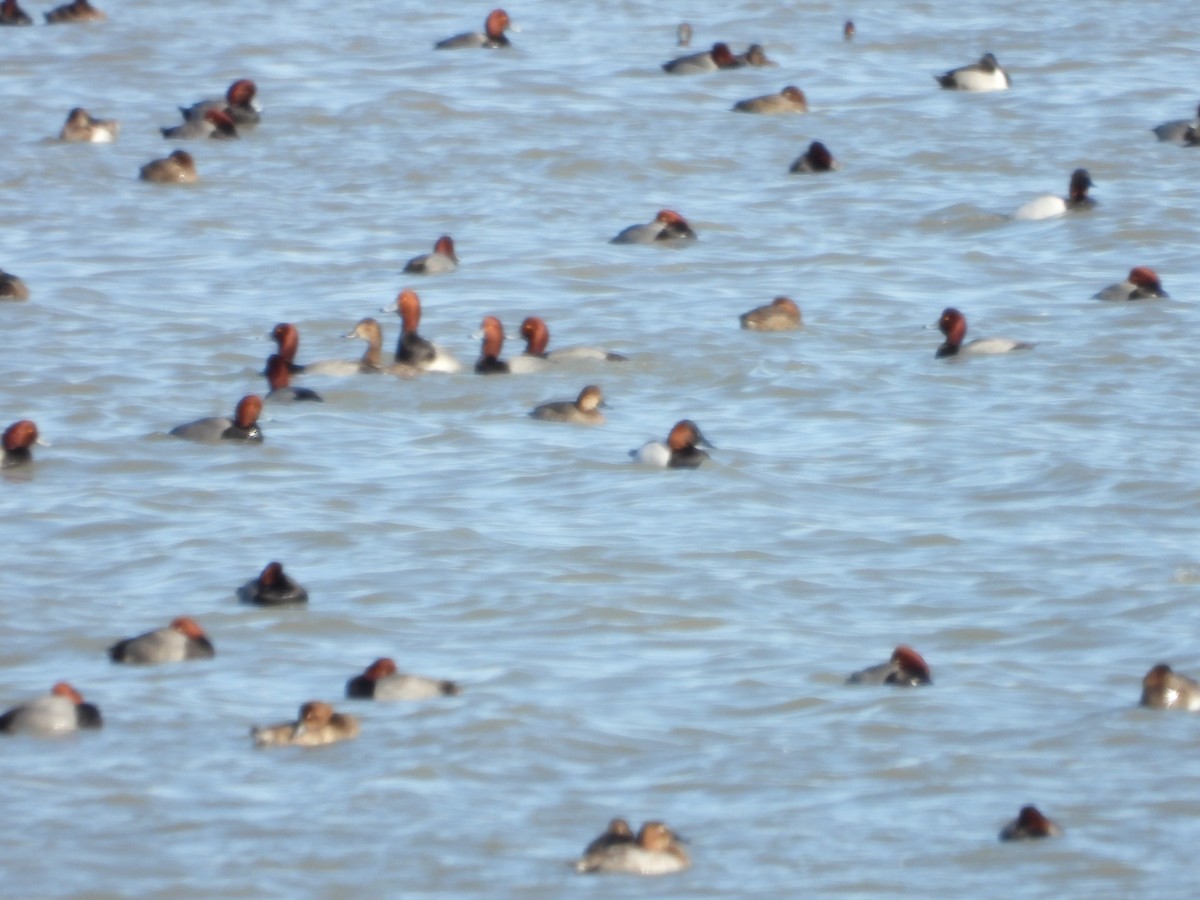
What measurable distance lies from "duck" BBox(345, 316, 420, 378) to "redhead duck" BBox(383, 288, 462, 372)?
7 cm

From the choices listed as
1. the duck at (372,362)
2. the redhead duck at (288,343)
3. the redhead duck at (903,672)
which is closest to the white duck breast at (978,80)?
the duck at (372,362)

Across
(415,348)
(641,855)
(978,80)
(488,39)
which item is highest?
(488,39)

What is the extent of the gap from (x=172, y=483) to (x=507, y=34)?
68.5ft

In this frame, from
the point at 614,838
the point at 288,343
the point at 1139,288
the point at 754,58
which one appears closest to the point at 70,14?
the point at 754,58

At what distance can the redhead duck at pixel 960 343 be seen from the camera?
19.2m

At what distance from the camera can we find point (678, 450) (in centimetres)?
1634

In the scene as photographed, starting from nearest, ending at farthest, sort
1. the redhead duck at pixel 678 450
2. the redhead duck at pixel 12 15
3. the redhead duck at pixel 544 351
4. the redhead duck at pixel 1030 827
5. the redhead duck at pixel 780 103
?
the redhead duck at pixel 1030 827, the redhead duck at pixel 678 450, the redhead duck at pixel 544 351, the redhead duck at pixel 780 103, the redhead duck at pixel 12 15

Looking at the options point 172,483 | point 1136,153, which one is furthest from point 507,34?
point 172,483

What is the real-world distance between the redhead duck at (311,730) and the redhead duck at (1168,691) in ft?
11.9

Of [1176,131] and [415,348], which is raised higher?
[1176,131]

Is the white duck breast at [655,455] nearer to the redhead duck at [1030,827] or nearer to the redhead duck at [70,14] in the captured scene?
the redhead duck at [1030,827]

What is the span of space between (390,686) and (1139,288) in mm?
10971

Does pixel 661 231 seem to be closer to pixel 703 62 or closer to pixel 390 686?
pixel 703 62

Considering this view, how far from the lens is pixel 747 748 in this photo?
37.0 feet
